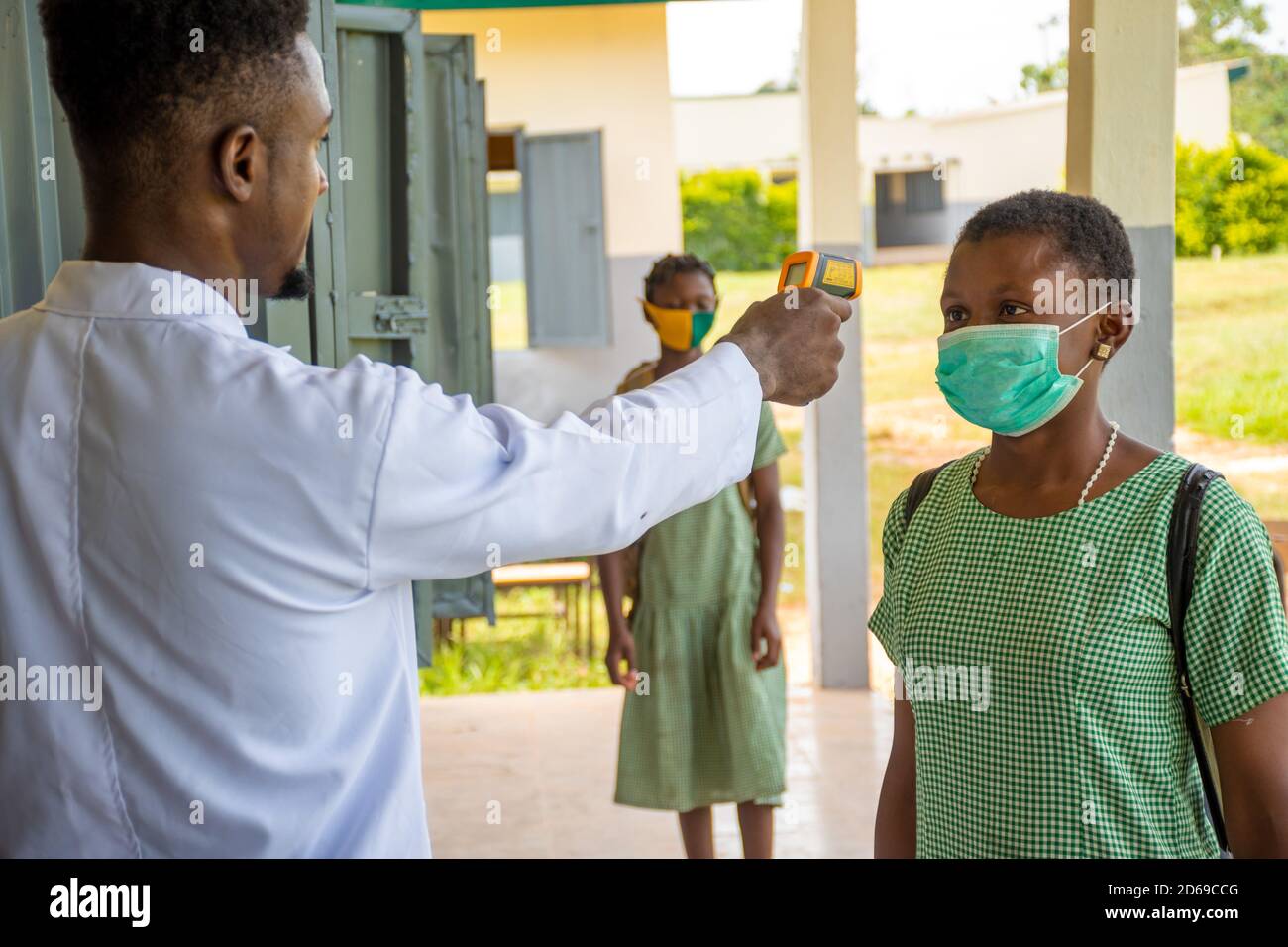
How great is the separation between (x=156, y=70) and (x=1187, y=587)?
4.67 feet

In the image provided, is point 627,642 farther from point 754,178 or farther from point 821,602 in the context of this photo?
point 754,178

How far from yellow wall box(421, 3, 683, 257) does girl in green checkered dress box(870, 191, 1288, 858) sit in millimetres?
6952

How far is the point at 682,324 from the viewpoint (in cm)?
419

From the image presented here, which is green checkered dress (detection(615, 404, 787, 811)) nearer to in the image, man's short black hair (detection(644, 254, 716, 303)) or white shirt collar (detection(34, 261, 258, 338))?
man's short black hair (detection(644, 254, 716, 303))

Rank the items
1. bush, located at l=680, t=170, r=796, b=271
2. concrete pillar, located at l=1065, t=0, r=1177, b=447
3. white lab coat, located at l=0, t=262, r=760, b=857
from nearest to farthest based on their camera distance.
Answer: white lab coat, located at l=0, t=262, r=760, b=857 → concrete pillar, located at l=1065, t=0, r=1177, b=447 → bush, located at l=680, t=170, r=796, b=271

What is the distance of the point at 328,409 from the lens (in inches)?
47.4

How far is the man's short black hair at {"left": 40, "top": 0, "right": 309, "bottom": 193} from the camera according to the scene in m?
1.27

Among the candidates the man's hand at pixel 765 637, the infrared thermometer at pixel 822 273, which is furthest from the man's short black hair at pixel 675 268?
the infrared thermometer at pixel 822 273

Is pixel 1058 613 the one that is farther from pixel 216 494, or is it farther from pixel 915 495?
pixel 216 494

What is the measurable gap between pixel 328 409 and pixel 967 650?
110 cm

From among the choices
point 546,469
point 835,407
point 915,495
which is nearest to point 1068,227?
point 915,495

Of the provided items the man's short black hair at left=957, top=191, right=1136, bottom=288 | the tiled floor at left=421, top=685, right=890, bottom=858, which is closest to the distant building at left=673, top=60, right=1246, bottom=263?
the tiled floor at left=421, top=685, right=890, bottom=858

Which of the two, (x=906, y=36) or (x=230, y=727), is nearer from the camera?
(x=230, y=727)
